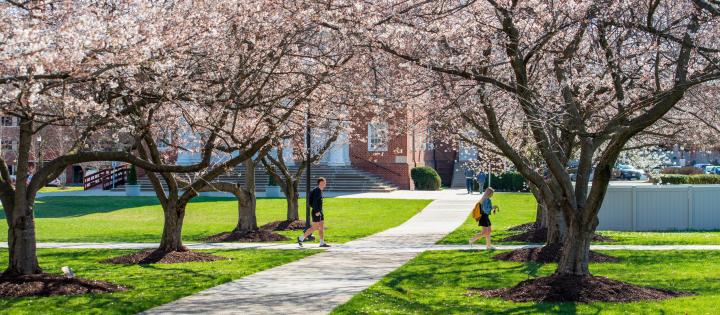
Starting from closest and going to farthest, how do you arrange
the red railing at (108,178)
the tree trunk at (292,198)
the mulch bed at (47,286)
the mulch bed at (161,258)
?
1. the mulch bed at (47,286)
2. the mulch bed at (161,258)
3. the tree trunk at (292,198)
4. the red railing at (108,178)

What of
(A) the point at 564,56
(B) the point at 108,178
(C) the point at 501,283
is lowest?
(C) the point at 501,283

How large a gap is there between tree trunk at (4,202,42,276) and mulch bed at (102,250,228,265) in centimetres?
428

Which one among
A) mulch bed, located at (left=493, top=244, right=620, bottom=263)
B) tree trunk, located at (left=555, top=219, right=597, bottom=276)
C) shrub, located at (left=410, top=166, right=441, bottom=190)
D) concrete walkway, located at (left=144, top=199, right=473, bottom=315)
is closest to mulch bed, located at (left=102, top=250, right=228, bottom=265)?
concrete walkway, located at (left=144, top=199, right=473, bottom=315)

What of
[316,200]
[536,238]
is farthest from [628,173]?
[316,200]

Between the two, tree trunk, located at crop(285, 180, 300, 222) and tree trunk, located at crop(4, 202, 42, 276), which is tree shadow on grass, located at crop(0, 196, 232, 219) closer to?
tree trunk, located at crop(285, 180, 300, 222)

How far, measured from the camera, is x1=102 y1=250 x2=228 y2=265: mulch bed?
17016 mm

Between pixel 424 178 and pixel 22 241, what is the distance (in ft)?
127

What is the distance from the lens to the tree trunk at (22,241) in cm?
1254

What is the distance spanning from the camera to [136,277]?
47.8ft

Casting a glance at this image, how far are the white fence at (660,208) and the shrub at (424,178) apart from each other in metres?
22.3

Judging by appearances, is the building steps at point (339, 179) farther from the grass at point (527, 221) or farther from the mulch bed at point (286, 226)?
the mulch bed at point (286, 226)

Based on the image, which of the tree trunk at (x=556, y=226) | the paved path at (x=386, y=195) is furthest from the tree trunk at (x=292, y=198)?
the paved path at (x=386, y=195)

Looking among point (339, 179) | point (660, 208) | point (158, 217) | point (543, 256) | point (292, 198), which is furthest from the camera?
point (339, 179)

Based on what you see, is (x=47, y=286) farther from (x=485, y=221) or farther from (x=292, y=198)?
(x=292, y=198)
